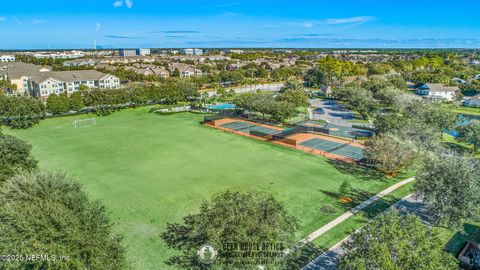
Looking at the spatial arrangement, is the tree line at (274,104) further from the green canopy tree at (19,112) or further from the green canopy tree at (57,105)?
the green canopy tree at (19,112)

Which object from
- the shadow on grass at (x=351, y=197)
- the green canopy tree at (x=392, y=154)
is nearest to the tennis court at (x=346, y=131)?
the green canopy tree at (x=392, y=154)

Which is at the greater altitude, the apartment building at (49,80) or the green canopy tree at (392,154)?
the apartment building at (49,80)

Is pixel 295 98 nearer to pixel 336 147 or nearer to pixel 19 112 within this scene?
pixel 336 147


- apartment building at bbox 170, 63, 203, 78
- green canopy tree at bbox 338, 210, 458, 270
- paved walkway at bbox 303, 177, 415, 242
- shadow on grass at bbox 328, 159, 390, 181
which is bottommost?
paved walkway at bbox 303, 177, 415, 242

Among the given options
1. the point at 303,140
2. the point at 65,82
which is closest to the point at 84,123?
Answer: the point at 65,82

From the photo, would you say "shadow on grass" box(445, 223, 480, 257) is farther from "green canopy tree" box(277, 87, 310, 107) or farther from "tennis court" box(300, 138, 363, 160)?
"green canopy tree" box(277, 87, 310, 107)

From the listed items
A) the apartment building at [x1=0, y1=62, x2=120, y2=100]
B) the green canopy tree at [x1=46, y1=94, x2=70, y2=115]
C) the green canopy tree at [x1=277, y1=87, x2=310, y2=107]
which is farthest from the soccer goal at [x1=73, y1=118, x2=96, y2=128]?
the green canopy tree at [x1=277, y1=87, x2=310, y2=107]
